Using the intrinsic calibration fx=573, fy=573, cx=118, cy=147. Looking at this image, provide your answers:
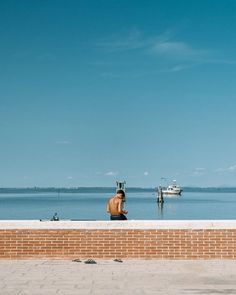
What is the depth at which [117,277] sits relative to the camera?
11289mm

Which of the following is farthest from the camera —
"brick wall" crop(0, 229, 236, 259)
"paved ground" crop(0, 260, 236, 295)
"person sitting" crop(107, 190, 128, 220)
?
"person sitting" crop(107, 190, 128, 220)

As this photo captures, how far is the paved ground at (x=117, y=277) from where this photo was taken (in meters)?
9.97

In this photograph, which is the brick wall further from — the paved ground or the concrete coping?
the paved ground

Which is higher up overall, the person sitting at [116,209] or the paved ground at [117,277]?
the person sitting at [116,209]

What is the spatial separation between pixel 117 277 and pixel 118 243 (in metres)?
2.57

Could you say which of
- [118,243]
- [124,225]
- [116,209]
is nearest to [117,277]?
[118,243]

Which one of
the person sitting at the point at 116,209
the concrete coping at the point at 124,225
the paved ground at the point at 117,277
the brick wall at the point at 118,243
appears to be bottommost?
the paved ground at the point at 117,277

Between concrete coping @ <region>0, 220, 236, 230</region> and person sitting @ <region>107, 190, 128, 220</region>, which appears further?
person sitting @ <region>107, 190, 128, 220</region>

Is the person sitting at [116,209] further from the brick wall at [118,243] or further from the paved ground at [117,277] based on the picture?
the paved ground at [117,277]

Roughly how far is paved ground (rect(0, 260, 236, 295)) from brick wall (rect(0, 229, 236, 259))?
469 mm

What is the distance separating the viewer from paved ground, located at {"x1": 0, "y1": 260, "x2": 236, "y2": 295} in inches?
392

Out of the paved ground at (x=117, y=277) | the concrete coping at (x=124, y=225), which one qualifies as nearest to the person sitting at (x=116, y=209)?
the concrete coping at (x=124, y=225)

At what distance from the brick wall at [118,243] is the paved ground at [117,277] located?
1.54 feet

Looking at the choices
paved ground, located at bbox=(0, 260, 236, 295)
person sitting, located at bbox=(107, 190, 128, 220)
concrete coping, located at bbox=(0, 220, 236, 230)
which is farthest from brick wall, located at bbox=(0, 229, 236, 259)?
person sitting, located at bbox=(107, 190, 128, 220)
